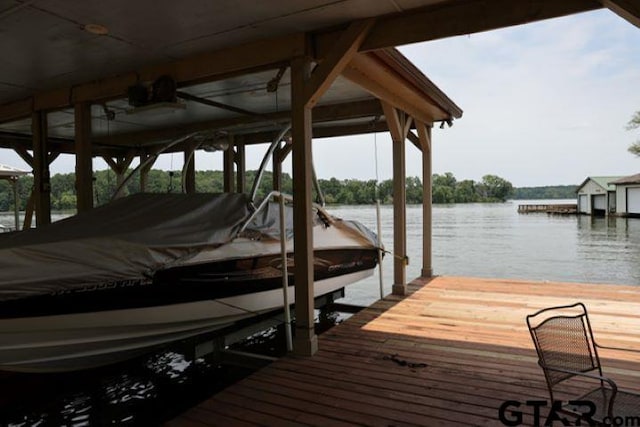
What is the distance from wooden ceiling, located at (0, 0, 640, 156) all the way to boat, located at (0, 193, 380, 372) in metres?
1.32

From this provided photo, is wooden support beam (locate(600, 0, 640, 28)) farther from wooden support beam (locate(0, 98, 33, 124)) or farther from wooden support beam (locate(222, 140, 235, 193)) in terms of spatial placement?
wooden support beam (locate(222, 140, 235, 193))

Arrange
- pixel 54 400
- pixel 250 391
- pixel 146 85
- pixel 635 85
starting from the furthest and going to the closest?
pixel 635 85
pixel 146 85
pixel 54 400
pixel 250 391

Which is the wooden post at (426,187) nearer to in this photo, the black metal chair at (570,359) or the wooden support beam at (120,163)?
the black metal chair at (570,359)

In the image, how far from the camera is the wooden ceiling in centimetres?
297

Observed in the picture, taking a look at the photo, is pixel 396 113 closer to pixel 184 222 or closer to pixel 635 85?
pixel 184 222

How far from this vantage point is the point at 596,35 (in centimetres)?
927

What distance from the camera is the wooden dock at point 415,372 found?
2527mm

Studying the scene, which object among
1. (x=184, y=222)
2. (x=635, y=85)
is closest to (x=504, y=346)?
(x=184, y=222)

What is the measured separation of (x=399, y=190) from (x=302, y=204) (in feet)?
7.83

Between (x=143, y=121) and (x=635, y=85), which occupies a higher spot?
(x=635, y=85)

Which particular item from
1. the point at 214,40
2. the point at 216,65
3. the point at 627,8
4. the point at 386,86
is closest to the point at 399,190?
the point at 386,86

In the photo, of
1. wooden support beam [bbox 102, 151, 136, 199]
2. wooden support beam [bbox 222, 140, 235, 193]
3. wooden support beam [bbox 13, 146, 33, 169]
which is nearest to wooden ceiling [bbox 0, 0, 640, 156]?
wooden support beam [bbox 13, 146, 33, 169]

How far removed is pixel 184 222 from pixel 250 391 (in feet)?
5.45

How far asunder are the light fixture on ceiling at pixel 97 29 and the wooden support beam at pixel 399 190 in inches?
119
